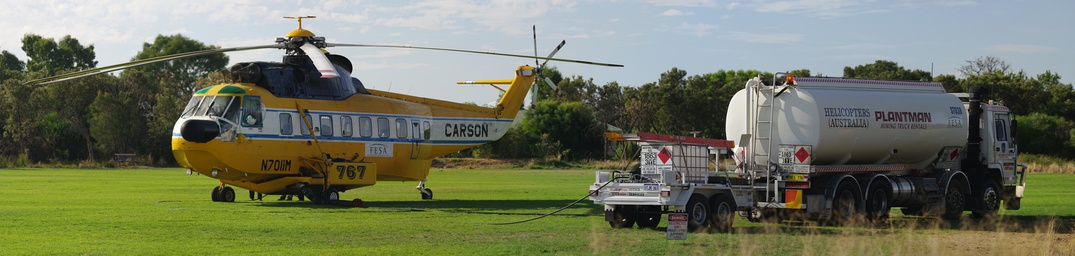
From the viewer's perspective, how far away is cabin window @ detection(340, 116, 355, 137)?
1235 inches

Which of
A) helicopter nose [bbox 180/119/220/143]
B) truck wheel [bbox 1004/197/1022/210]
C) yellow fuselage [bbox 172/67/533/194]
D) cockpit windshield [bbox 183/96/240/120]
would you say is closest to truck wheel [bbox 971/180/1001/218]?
truck wheel [bbox 1004/197/1022/210]

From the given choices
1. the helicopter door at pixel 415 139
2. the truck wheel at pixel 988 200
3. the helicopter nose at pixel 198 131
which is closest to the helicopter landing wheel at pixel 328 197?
the helicopter nose at pixel 198 131

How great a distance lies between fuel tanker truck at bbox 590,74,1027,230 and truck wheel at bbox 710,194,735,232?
23 mm

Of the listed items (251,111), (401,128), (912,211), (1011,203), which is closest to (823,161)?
(912,211)

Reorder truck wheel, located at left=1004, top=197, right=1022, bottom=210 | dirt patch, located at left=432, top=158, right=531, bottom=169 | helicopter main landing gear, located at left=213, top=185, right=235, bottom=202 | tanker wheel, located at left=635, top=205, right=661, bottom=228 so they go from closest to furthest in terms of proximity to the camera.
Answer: tanker wheel, located at left=635, top=205, right=661, bottom=228
truck wheel, located at left=1004, top=197, right=1022, bottom=210
helicopter main landing gear, located at left=213, top=185, right=235, bottom=202
dirt patch, located at left=432, top=158, right=531, bottom=169

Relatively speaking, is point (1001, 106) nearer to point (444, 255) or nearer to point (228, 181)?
point (444, 255)

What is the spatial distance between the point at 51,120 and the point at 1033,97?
69.9 meters

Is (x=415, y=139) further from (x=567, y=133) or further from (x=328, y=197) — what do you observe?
(x=567, y=133)

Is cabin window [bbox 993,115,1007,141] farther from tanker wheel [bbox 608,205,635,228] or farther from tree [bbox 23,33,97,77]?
Answer: tree [bbox 23,33,97,77]

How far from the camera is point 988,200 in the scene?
89.5 ft

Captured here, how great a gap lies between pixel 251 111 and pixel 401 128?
5.26 m

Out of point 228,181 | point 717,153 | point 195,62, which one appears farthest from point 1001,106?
point 195,62

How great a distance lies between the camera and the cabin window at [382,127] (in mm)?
32562

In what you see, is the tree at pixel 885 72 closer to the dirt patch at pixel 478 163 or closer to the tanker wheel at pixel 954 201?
the dirt patch at pixel 478 163
